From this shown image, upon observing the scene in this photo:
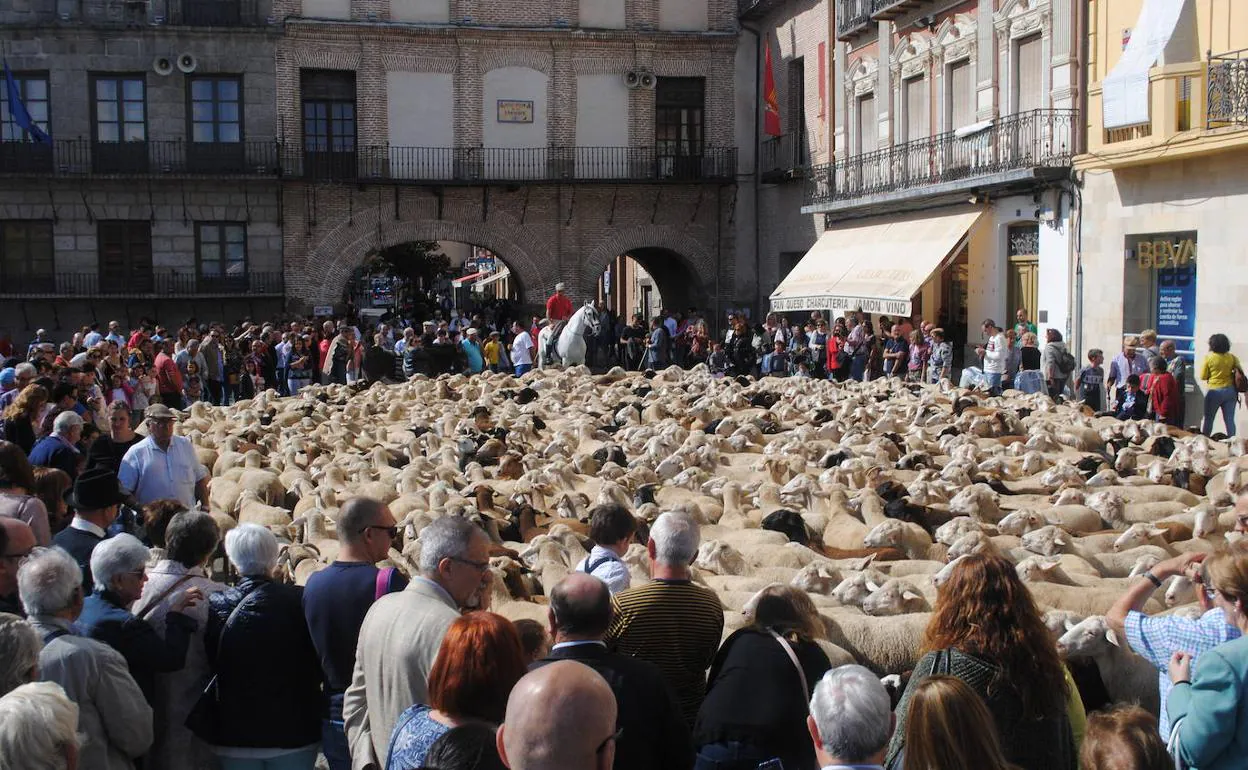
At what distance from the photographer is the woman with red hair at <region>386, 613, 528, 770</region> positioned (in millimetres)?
4352

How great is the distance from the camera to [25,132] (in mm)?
35219

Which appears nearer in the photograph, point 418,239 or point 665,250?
point 418,239

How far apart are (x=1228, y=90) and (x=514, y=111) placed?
21.7 m

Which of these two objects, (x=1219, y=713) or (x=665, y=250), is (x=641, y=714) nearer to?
(x=1219, y=713)

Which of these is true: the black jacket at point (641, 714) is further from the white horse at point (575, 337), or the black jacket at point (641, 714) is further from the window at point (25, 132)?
the window at point (25, 132)

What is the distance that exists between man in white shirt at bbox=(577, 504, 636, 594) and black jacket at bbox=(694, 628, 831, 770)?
1538 millimetres

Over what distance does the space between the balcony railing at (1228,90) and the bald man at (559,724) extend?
59.8 ft

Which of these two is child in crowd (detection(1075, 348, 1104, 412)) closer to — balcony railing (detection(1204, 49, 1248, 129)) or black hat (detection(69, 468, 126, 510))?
balcony railing (detection(1204, 49, 1248, 129))

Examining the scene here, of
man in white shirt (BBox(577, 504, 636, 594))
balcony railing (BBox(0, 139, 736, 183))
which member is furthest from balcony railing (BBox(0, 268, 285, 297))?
man in white shirt (BBox(577, 504, 636, 594))

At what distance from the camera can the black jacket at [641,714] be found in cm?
470

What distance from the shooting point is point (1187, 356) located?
21344mm

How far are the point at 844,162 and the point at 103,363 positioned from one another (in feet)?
64.3

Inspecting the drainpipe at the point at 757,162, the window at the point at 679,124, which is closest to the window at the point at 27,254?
the window at the point at 679,124

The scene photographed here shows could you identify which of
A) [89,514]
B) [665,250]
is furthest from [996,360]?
[665,250]
